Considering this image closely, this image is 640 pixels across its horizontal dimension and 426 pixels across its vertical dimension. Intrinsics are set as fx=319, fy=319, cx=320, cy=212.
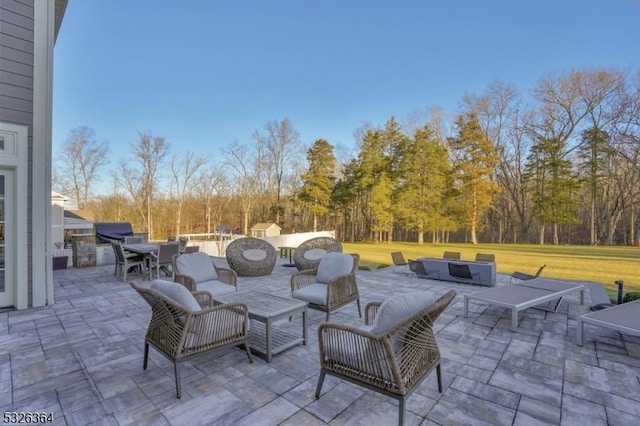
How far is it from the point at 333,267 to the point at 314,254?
340 centimetres

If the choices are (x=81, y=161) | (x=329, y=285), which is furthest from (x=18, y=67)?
(x=81, y=161)

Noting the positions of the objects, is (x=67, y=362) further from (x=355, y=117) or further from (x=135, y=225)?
(x=355, y=117)

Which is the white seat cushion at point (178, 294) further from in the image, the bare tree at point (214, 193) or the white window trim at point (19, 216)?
the bare tree at point (214, 193)

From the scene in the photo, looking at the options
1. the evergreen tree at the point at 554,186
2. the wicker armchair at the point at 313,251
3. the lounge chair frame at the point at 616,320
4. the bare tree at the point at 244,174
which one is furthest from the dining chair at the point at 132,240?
the evergreen tree at the point at 554,186

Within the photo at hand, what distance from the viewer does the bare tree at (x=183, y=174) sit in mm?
20859

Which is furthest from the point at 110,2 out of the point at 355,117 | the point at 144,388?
the point at 355,117

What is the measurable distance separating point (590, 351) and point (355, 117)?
71.9ft

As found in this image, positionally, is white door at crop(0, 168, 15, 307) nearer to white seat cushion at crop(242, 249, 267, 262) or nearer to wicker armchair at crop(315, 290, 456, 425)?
white seat cushion at crop(242, 249, 267, 262)

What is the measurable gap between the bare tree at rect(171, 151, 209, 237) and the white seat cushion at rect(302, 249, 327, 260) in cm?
1524

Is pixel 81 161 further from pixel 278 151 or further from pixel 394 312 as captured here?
pixel 394 312

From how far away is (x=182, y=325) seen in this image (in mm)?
2586

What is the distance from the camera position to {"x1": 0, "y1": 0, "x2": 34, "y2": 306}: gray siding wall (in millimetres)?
4445

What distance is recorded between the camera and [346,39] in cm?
1241

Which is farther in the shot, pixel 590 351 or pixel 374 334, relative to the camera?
pixel 590 351
